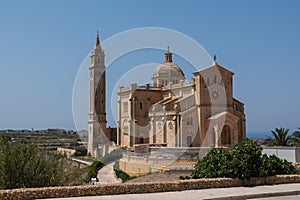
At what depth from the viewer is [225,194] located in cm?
1273

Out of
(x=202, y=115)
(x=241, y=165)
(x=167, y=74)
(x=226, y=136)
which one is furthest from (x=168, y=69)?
(x=241, y=165)

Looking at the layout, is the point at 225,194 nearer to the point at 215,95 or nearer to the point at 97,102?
the point at 215,95

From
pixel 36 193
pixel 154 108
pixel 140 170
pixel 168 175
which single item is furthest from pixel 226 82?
pixel 36 193

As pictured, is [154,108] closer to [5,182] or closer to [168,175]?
[168,175]

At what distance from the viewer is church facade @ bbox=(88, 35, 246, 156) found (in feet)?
126

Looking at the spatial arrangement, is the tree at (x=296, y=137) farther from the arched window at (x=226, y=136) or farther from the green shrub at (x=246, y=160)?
the green shrub at (x=246, y=160)

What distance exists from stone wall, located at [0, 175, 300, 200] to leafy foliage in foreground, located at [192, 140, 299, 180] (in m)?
0.38

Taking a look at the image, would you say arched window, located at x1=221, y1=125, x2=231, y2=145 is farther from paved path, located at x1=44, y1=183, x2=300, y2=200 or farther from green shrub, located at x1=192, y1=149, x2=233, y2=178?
paved path, located at x1=44, y1=183, x2=300, y2=200

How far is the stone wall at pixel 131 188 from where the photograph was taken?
1154cm

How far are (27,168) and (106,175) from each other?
72.2 feet

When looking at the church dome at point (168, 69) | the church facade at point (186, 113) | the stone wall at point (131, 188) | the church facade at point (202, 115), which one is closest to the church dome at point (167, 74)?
the church dome at point (168, 69)

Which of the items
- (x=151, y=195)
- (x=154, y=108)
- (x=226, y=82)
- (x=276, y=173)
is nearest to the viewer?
(x=151, y=195)

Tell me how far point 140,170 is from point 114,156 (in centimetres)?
1521

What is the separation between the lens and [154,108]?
43656mm
